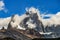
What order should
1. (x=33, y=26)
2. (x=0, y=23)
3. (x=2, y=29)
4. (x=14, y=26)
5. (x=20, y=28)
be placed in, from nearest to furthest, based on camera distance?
(x=0, y=23) < (x=2, y=29) < (x=14, y=26) < (x=20, y=28) < (x=33, y=26)

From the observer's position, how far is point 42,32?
104 meters

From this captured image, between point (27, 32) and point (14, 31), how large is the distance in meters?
13.6

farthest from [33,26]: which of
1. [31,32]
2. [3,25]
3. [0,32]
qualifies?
[3,25]

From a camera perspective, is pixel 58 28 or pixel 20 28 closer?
pixel 20 28

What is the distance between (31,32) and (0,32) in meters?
30.0

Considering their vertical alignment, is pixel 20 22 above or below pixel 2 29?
above

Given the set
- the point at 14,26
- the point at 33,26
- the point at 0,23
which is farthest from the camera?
the point at 33,26

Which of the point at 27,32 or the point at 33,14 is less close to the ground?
the point at 33,14

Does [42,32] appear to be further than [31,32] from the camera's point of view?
No

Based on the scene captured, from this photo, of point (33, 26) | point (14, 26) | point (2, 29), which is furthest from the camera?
point (33, 26)

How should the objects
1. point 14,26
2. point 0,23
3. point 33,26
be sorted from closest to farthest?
point 0,23, point 14,26, point 33,26

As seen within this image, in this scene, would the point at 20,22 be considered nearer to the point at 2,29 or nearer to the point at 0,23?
the point at 2,29

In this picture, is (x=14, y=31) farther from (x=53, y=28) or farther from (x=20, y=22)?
(x=53, y=28)

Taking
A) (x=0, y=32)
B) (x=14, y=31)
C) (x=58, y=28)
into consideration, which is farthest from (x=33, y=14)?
(x=58, y=28)
